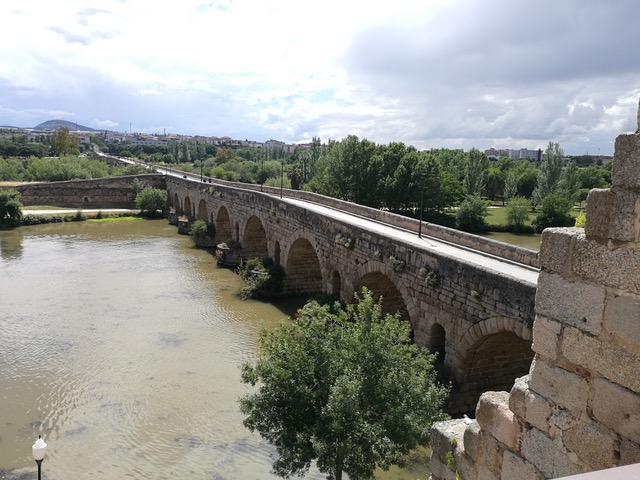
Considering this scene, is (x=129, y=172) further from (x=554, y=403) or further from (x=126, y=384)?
(x=554, y=403)

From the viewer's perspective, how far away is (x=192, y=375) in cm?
1359

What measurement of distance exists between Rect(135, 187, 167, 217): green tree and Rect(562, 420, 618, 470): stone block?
143 ft

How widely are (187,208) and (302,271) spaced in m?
21.7

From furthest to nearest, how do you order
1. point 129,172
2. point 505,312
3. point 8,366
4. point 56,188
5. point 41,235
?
point 129,172
point 56,188
point 41,235
point 8,366
point 505,312

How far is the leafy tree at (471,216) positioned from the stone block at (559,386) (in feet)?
121

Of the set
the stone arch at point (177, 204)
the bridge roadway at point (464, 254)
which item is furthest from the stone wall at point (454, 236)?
the stone arch at point (177, 204)

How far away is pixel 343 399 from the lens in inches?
283

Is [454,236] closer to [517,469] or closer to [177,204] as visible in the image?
[517,469]

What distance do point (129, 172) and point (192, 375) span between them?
4851 cm

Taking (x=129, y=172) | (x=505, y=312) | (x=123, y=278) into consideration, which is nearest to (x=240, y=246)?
(x=123, y=278)

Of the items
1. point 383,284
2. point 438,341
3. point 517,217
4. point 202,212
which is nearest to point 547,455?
point 438,341

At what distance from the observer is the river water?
33.0 ft

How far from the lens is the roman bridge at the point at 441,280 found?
9.43 metres

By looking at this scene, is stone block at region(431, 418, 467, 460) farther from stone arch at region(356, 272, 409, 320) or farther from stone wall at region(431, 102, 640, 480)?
stone arch at region(356, 272, 409, 320)
